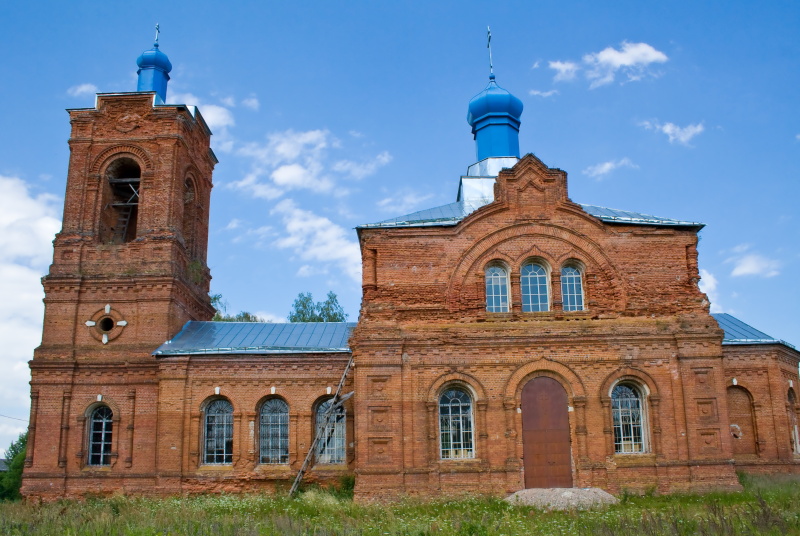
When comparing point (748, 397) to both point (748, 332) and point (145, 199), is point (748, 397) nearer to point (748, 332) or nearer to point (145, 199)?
point (748, 332)

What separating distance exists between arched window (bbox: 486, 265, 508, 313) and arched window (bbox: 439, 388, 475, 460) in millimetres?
2005

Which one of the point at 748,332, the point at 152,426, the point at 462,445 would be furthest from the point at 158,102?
the point at 748,332

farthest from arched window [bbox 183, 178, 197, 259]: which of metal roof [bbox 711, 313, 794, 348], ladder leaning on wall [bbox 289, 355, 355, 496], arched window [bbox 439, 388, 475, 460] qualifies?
metal roof [bbox 711, 313, 794, 348]

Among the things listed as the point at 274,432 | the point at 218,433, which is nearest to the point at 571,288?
the point at 274,432

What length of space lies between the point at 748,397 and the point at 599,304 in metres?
5.80

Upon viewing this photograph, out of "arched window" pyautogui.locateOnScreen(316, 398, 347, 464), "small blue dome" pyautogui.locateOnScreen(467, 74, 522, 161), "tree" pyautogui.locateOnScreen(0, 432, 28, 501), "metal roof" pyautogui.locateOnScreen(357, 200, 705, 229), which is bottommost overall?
"tree" pyautogui.locateOnScreen(0, 432, 28, 501)

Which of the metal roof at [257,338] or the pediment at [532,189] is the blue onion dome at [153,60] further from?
the pediment at [532,189]

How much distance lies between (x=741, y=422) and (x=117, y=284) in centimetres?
1646

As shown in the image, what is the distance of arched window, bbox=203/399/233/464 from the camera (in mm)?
18969

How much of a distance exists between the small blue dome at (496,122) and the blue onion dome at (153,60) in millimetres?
9311

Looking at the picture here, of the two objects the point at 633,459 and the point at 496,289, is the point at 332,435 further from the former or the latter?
the point at 633,459

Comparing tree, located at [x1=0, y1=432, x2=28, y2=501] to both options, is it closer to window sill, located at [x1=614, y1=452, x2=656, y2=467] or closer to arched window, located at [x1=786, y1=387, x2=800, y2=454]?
window sill, located at [x1=614, y1=452, x2=656, y2=467]

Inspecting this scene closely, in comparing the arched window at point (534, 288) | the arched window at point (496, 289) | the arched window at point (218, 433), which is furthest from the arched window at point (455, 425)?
the arched window at point (218, 433)

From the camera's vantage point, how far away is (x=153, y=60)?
893 inches
